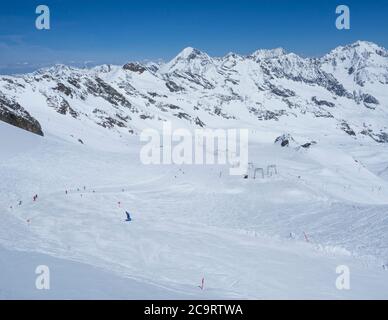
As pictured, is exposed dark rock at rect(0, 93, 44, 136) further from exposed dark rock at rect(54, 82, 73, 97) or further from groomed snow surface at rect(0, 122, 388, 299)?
exposed dark rock at rect(54, 82, 73, 97)

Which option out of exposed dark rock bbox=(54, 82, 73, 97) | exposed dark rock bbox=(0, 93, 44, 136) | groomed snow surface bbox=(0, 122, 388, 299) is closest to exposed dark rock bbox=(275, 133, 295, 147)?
exposed dark rock bbox=(54, 82, 73, 97)

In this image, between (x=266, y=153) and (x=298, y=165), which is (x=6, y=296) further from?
(x=266, y=153)

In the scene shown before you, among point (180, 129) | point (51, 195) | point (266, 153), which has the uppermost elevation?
point (180, 129)

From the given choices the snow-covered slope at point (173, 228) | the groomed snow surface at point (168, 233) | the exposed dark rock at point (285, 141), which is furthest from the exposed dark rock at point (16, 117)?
the exposed dark rock at point (285, 141)

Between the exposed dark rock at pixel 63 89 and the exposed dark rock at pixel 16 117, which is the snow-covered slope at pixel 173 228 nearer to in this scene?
the exposed dark rock at pixel 16 117

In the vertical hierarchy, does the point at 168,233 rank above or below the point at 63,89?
below

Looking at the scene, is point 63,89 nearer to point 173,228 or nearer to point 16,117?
point 16,117

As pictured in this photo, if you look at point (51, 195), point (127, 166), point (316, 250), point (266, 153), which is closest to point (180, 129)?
point (266, 153)

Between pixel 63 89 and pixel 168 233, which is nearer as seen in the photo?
pixel 168 233

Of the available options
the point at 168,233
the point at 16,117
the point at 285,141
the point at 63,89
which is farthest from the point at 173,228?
the point at 63,89
